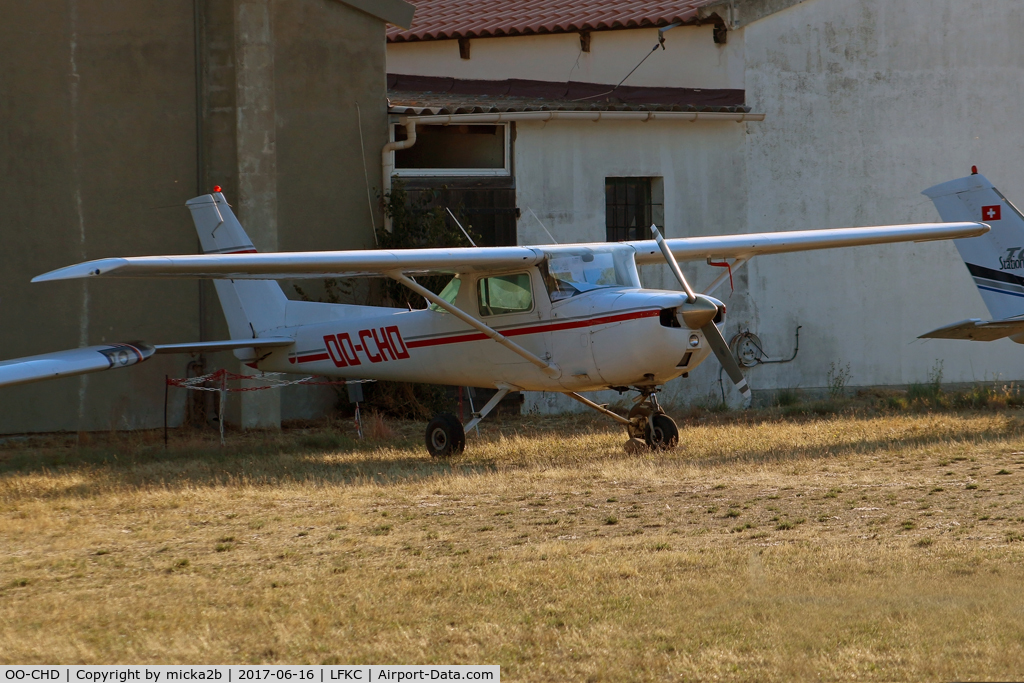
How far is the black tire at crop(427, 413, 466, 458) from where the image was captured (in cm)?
1146

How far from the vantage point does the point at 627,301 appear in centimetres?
1063

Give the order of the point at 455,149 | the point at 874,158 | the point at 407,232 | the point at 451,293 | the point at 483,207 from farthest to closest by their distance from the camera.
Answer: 1. the point at 874,158
2. the point at 455,149
3. the point at 483,207
4. the point at 407,232
5. the point at 451,293

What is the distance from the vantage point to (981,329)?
1329 centimetres

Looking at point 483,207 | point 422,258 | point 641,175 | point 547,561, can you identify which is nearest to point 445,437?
point 422,258

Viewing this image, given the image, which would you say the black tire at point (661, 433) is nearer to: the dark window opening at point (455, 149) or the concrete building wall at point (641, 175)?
the concrete building wall at point (641, 175)

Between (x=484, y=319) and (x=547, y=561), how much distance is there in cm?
522

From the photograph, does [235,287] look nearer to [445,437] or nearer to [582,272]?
[445,437]

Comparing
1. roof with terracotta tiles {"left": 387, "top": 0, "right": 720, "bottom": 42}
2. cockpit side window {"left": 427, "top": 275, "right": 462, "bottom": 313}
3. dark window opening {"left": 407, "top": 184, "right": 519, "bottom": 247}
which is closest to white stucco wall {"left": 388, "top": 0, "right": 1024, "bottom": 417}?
roof with terracotta tiles {"left": 387, "top": 0, "right": 720, "bottom": 42}

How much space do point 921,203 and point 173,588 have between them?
14911mm

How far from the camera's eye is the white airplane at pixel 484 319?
1020 cm

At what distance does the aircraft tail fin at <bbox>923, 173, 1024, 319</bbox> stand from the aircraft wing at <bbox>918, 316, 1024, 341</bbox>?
0.17 metres

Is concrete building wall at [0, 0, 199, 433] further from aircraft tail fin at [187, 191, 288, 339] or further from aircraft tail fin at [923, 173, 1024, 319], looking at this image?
aircraft tail fin at [923, 173, 1024, 319]

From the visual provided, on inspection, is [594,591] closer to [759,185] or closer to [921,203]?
[759,185]
